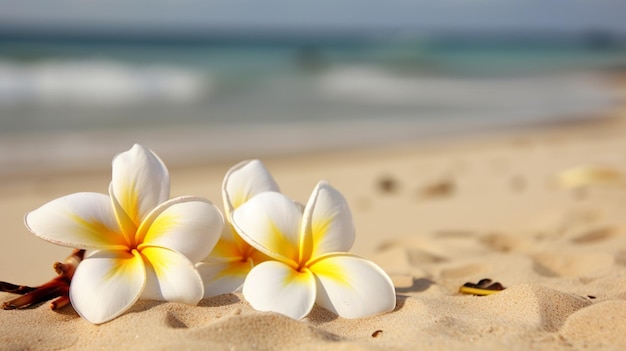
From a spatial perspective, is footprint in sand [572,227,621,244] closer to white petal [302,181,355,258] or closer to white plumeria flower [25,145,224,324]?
white petal [302,181,355,258]

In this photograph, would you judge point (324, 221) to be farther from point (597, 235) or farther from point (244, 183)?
point (597, 235)

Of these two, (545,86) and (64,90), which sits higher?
(64,90)

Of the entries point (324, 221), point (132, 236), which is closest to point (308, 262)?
point (324, 221)

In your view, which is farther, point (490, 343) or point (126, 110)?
point (126, 110)

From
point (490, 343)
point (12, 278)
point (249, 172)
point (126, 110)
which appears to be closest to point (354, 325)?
point (490, 343)

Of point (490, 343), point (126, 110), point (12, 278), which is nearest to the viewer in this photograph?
point (490, 343)

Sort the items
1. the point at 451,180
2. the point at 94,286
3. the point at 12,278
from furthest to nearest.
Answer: the point at 451,180
the point at 12,278
the point at 94,286

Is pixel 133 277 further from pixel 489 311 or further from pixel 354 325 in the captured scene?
pixel 489 311
